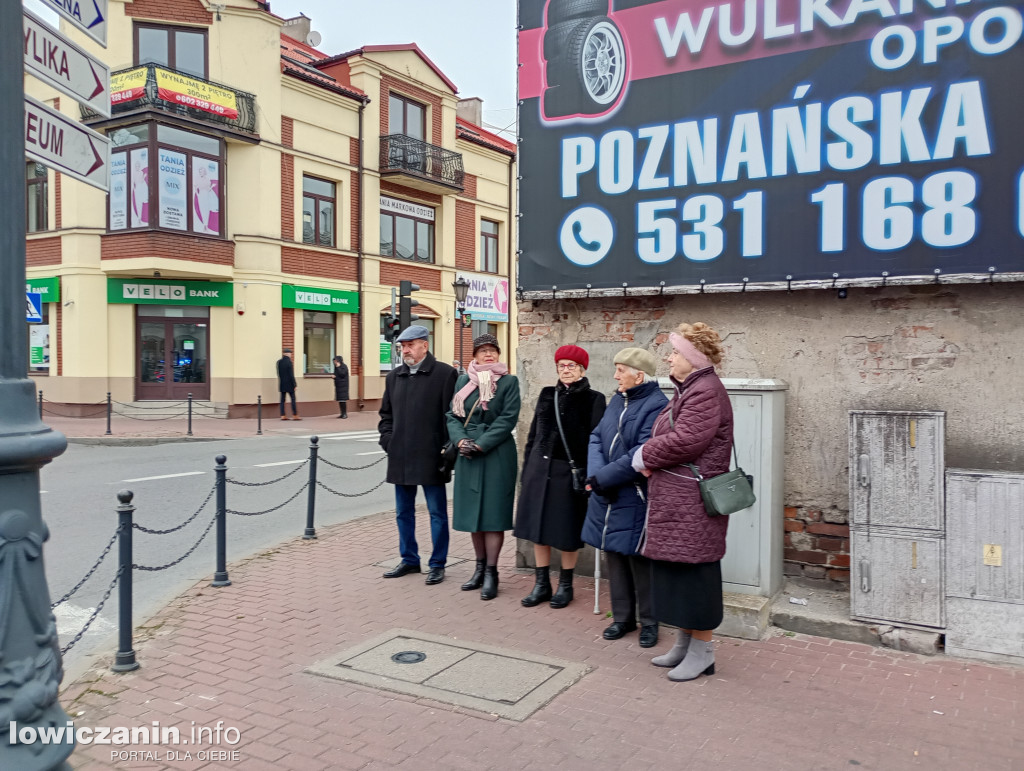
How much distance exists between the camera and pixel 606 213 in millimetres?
6504

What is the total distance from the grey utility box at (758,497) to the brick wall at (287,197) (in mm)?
20641

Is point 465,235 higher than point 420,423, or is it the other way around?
point 465,235

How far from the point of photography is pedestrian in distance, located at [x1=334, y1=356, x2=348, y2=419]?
23672 mm

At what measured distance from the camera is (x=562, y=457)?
574cm

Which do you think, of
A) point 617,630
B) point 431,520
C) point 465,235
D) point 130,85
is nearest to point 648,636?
point 617,630

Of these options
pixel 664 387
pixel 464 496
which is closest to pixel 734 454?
pixel 664 387

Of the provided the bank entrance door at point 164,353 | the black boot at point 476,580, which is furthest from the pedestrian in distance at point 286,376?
the black boot at point 476,580

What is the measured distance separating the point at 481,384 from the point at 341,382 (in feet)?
59.5

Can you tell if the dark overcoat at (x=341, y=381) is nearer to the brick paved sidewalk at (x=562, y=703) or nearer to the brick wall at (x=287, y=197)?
the brick wall at (x=287, y=197)

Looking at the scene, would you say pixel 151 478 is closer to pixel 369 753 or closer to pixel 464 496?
pixel 464 496

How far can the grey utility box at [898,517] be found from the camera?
4.89 meters

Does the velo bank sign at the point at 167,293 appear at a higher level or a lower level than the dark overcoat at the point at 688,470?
higher

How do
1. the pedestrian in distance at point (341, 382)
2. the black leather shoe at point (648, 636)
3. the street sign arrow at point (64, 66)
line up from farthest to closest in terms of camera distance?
the pedestrian in distance at point (341, 382) < the black leather shoe at point (648, 636) < the street sign arrow at point (64, 66)

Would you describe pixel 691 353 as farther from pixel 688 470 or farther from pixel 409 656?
pixel 409 656
